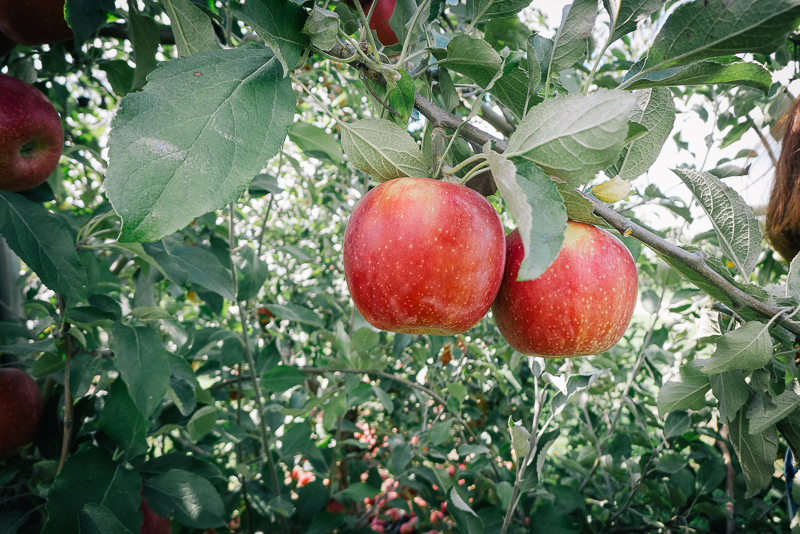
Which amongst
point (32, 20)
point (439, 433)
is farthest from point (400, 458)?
point (32, 20)

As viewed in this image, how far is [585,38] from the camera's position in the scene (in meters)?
0.54

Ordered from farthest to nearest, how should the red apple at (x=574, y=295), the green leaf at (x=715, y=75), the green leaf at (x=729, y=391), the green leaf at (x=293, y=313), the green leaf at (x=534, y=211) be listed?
the green leaf at (x=293, y=313), the green leaf at (x=729, y=391), the red apple at (x=574, y=295), the green leaf at (x=715, y=75), the green leaf at (x=534, y=211)

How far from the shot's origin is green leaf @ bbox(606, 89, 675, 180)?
65 cm

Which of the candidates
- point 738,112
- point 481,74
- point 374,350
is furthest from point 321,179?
point 481,74

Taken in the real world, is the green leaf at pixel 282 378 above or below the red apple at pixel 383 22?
below

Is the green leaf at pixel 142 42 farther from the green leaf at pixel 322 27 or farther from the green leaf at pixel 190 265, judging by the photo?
the green leaf at pixel 322 27

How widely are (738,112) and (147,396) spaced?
1815 mm

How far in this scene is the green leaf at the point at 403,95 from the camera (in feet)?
1.70

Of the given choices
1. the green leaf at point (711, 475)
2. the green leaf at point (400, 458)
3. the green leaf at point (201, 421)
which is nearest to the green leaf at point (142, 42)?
the green leaf at point (201, 421)

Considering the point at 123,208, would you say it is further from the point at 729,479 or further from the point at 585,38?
the point at 729,479

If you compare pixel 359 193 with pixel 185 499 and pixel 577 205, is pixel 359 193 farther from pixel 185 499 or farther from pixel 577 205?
pixel 577 205

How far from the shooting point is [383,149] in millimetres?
562

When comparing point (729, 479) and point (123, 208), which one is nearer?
point (123, 208)

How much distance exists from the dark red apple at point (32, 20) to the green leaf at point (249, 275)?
647mm
